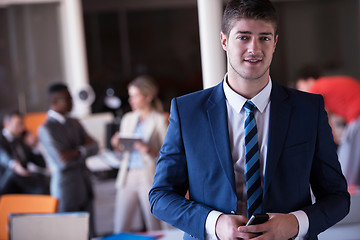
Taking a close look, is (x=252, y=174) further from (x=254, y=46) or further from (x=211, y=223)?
(x=254, y=46)

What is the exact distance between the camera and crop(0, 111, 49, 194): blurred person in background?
567 cm

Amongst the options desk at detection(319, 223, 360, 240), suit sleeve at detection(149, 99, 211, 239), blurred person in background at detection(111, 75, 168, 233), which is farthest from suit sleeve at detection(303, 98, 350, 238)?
blurred person in background at detection(111, 75, 168, 233)

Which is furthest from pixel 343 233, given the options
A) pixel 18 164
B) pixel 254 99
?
pixel 18 164

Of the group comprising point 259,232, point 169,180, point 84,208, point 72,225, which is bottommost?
point 84,208

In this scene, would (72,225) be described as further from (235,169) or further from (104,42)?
(104,42)

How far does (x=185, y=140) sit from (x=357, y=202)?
1.59 metres

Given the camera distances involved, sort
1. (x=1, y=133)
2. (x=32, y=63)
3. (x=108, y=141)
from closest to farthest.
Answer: (x=1, y=133) → (x=108, y=141) → (x=32, y=63)

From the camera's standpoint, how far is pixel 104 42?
12930mm

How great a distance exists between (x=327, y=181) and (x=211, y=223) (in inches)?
18.1

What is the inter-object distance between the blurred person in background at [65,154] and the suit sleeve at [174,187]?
2661 mm

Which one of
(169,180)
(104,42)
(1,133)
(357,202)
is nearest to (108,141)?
(1,133)

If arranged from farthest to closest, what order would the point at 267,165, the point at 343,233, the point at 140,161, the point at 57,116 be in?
the point at 140,161 < the point at 57,116 < the point at 343,233 < the point at 267,165

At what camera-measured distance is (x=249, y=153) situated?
166 cm

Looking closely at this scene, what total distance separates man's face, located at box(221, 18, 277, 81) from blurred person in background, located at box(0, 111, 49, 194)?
4668 mm
